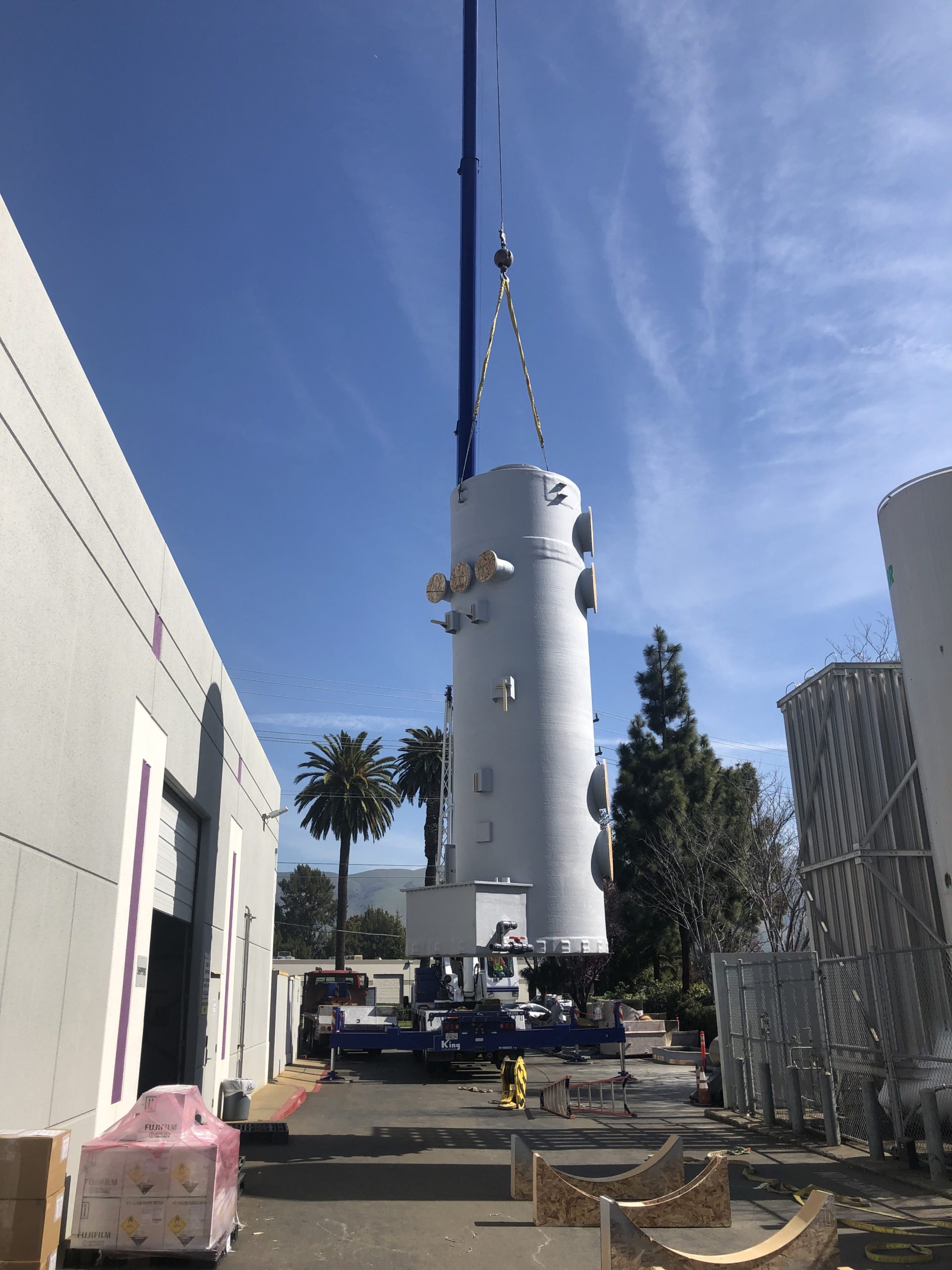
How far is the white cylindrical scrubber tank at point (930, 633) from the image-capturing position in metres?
11.9

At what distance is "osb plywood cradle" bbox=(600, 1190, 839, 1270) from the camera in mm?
6117

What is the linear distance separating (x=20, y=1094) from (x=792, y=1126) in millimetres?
10699

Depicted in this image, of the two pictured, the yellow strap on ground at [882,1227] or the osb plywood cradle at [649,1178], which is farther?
the osb plywood cradle at [649,1178]

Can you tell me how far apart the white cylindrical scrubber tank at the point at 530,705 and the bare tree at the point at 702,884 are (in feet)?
49.5

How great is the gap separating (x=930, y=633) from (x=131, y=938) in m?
10.2

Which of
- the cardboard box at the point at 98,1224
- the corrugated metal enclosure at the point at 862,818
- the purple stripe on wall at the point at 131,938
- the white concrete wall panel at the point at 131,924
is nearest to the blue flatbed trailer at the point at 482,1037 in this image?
the corrugated metal enclosure at the point at 862,818

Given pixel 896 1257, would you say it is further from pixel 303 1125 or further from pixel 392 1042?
pixel 303 1125

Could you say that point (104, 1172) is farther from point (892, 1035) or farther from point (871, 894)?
point (871, 894)

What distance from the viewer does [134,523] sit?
10.8 metres

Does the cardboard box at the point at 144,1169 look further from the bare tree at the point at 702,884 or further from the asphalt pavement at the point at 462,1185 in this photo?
the bare tree at the point at 702,884

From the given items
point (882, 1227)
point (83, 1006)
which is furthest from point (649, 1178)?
point (83, 1006)

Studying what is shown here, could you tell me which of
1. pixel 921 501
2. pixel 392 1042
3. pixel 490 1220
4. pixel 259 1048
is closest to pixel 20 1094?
pixel 490 1220

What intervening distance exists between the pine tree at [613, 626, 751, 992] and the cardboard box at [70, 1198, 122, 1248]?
34.1 m

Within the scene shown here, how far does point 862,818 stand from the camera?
14195 millimetres
